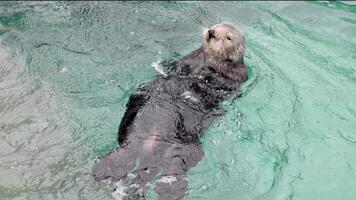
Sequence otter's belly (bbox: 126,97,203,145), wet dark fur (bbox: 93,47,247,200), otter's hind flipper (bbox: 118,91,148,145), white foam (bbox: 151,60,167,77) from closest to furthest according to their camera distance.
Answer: wet dark fur (bbox: 93,47,247,200) < otter's belly (bbox: 126,97,203,145) < otter's hind flipper (bbox: 118,91,148,145) < white foam (bbox: 151,60,167,77)

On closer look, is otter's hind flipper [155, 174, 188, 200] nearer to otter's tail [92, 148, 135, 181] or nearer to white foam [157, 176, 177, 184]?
white foam [157, 176, 177, 184]

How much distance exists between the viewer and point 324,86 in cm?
694

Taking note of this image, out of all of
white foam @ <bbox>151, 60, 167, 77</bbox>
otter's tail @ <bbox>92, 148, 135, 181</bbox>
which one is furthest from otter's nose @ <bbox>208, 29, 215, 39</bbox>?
otter's tail @ <bbox>92, 148, 135, 181</bbox>

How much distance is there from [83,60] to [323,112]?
316cm

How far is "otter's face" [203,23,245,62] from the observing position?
20.6 ft

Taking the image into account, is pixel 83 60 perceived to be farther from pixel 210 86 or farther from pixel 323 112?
pixel 323 112

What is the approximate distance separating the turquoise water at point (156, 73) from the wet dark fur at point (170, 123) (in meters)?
0.21

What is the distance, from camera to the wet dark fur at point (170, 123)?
4598mm

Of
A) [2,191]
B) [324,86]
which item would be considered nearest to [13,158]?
[2,191]

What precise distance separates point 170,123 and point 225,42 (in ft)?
5.56

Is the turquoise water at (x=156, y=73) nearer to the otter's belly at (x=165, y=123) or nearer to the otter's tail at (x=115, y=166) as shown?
the otter's tail at (x=115, y=166)

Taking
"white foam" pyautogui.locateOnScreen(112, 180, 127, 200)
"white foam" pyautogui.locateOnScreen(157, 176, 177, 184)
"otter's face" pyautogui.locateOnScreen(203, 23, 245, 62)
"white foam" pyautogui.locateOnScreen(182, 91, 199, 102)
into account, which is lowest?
"white foam" pyautogui.locateOnScreen(112, 180, 127, 200)

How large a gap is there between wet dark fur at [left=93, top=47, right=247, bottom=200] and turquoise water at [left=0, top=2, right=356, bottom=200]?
21cm

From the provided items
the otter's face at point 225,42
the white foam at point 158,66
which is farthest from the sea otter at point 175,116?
the white foam at point 158,66
